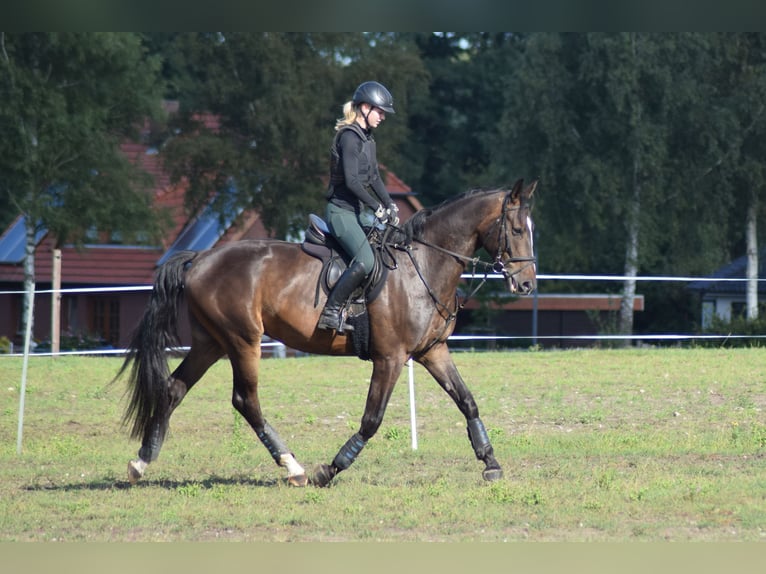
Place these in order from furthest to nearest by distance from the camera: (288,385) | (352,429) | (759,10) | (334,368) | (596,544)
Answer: (334,368), (288,385), (352,429), (596,544), (759,10)

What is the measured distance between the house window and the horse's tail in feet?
113

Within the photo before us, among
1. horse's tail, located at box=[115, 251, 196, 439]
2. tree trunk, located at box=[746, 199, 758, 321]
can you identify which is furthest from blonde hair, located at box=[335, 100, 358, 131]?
tree trunk, located at box=[746, 199, 758, 321]

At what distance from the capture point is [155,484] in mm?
9062

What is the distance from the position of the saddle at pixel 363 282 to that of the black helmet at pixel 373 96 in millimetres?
970

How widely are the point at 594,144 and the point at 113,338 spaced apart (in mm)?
19600

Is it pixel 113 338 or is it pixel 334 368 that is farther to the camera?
pixel 113 338

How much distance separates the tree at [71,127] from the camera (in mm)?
33219

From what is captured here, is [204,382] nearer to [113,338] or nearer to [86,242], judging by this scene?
[86,242]

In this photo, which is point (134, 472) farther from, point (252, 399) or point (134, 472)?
point (252, 399)

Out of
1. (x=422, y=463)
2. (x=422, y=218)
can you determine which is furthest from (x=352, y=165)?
(x=422, y=463)

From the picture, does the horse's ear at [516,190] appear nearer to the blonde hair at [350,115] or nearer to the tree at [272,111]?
the blonde hair at [350,115]

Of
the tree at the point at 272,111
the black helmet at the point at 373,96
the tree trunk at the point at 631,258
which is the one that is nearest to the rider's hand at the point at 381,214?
the black helmet at the point at 373,96

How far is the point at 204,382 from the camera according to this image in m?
17.1

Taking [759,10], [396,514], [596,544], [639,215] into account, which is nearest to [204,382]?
[396,514]
